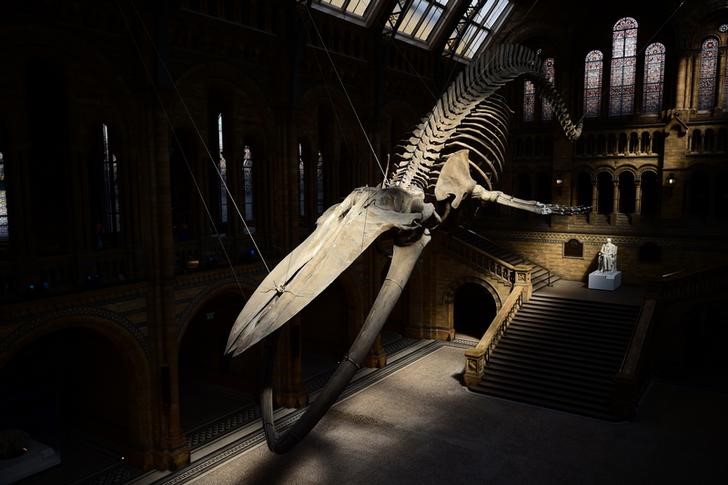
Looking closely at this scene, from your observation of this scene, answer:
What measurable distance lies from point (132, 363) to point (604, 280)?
16796 mm

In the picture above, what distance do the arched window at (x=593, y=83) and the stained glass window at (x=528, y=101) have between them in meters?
2.13

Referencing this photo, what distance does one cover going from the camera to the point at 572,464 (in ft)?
41.8

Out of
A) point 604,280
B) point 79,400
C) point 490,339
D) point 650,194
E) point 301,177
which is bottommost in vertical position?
point 79,400

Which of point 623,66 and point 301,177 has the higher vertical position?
point 623,66

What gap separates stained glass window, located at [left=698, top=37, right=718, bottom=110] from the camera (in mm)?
20594

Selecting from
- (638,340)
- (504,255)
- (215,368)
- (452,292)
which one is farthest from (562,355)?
(215,368)

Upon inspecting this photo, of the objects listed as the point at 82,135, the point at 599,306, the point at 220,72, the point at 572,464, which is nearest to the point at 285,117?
the point at 220,72

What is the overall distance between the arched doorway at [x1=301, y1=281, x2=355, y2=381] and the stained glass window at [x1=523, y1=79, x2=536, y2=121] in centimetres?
1167

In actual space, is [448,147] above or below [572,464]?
above

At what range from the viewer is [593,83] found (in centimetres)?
2316

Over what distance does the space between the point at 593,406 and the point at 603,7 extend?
15.6m

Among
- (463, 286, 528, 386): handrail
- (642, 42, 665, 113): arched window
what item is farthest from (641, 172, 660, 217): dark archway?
(463, 286, 528, 386): handrail

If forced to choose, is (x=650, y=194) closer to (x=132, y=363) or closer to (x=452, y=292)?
(x=452, y=292)

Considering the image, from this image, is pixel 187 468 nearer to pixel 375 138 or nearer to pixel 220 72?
pixel 220 72
